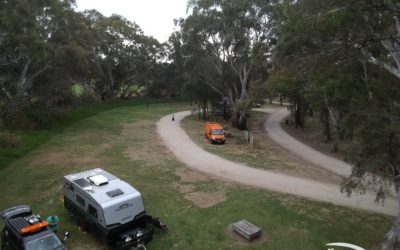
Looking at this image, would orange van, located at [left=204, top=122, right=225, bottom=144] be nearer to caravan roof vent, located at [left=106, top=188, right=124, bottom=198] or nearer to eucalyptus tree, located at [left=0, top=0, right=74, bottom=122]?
eucalyptus tree, located at [left=0, top=0, right=74, bottom=122]

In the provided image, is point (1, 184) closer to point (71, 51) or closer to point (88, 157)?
point (88, 157)

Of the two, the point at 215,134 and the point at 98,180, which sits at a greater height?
the point at 98,180

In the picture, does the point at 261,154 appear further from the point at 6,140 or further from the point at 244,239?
the point at 6,140

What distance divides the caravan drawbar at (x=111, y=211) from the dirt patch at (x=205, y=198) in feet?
11.2

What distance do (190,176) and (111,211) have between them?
9146 millimetres

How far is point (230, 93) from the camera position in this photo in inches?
1748

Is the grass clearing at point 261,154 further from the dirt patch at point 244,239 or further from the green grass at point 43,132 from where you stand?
the green grass at point 43,132

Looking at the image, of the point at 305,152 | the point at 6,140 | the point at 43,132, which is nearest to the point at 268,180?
the point at 305,152

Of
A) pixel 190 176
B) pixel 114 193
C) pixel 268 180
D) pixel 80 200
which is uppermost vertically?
pixel 114 193

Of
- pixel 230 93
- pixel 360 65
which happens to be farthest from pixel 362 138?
pixel 230 93

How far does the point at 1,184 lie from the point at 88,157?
687cm

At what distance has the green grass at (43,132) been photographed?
26484 millimetres

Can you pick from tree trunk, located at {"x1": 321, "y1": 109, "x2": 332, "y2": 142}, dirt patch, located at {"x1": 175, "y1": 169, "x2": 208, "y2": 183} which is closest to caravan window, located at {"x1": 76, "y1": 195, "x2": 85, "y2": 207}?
dirt patch, located at {"x1": 175, "y1": 169, "x2": 208, "y2": 183}

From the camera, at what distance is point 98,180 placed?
15508 millimetres
